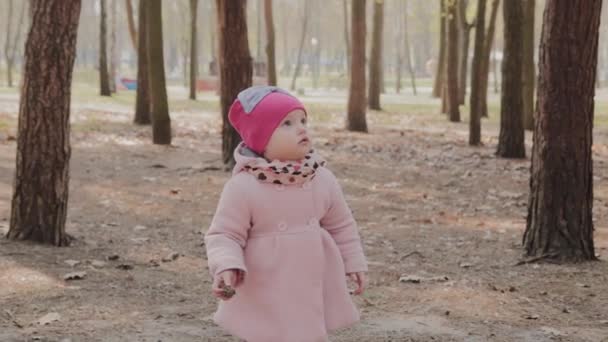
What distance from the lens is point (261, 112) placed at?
11.4ft

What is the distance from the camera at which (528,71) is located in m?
19.4

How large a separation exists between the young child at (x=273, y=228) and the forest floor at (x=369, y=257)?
1.79 m

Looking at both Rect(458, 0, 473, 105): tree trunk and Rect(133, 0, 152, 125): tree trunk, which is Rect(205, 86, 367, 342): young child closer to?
Rect(133, 0, 152, 125): tree trunk

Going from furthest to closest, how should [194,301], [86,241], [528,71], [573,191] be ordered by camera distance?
[528,71], [86,241], [573,191], [194,301]

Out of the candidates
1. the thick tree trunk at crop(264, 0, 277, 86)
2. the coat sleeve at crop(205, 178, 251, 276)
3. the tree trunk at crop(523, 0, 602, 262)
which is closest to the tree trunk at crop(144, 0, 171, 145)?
the thick tree trunk at crop(264, 0, 277, 86)

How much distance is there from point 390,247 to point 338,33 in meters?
78.5

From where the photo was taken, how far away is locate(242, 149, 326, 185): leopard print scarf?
3.45 m

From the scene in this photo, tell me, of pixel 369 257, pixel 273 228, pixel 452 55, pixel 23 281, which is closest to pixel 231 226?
pixel 273 228

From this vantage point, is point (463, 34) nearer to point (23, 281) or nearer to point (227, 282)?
point (23, 281)

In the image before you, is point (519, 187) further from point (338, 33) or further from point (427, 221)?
point (338, 33)

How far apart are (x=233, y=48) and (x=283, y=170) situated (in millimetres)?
9782

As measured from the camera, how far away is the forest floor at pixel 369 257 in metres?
5.59

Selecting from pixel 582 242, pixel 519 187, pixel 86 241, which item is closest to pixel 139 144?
pixel 519 187

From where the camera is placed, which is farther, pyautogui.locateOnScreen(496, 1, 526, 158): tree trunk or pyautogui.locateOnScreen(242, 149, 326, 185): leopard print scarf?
pyautogui.locateOnScreen(496, 1, 526, 158): tree trunk
